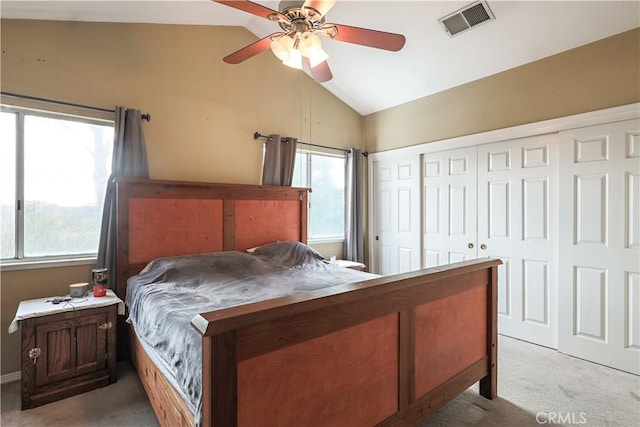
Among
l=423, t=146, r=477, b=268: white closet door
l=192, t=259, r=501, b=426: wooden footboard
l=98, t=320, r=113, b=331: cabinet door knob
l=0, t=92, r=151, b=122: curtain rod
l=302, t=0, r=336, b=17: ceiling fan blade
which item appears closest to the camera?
l=192, t=259, r=501, b=426: wooden footboard

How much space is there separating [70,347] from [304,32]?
2.62 metres

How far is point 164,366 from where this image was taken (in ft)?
5.31

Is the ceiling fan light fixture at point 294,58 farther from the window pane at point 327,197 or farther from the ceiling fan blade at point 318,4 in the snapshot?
the window pane at point 327,197

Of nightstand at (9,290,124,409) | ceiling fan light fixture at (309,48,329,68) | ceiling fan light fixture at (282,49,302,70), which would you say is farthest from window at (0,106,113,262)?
ceiling fan light fixture at (309,48,329,68)

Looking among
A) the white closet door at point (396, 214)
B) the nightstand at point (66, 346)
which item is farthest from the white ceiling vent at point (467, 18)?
the nightstand at point (66, 346)

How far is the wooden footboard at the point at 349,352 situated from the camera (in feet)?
3.53

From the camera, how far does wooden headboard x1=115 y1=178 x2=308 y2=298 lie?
2775 mm

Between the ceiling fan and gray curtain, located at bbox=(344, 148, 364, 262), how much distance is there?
237cm

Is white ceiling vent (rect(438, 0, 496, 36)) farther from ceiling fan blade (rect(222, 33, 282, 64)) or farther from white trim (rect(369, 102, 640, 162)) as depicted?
ceiling fan blade (rect(222, 33, 282, 64))

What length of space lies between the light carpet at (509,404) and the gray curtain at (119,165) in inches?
35.8

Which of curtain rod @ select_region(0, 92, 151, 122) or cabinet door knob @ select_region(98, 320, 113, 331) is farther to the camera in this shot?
curtain rod @ select_region(0, 92, 151, 122)

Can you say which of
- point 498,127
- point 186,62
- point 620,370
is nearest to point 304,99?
point 186,62

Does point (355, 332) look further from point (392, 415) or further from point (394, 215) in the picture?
point (394, 215)

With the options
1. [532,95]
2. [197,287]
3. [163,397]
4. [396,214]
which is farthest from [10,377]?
[532,95]
